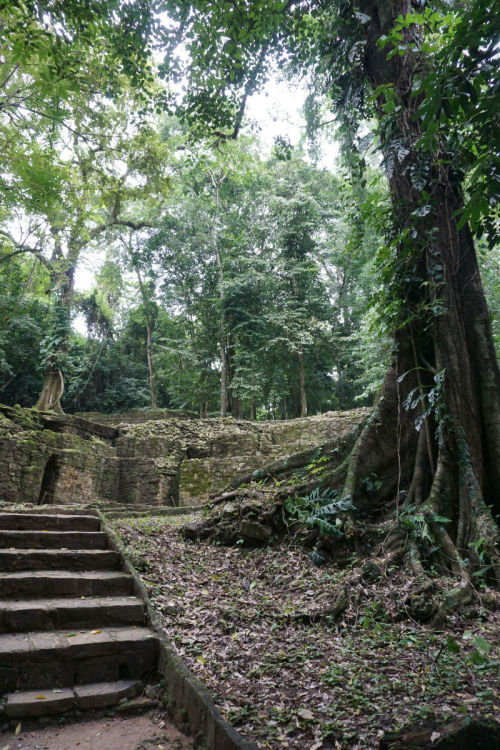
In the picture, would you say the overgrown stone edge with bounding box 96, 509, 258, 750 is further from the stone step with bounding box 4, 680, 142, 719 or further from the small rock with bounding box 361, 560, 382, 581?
the small rock with bounding box 361, 560, 382, 581

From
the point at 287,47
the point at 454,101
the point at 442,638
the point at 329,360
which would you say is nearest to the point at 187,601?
the point at 442,638

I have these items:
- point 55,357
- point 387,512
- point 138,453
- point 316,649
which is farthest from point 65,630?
point 55,357

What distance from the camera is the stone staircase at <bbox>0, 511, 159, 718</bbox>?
288cm

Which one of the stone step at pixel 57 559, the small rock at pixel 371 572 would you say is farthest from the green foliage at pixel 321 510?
the stone step at pixel 57 559

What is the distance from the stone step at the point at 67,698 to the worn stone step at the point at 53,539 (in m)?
1.81

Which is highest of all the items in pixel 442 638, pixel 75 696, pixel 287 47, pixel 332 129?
pixel 332 129

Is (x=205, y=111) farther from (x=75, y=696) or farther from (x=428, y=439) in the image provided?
(x=75, y=696)

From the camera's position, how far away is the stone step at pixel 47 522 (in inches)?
186

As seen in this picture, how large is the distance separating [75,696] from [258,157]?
2311cm

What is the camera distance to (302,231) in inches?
768

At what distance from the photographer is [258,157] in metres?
22.0

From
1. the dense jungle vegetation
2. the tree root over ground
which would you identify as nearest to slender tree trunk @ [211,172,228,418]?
the dense jungle vegetation

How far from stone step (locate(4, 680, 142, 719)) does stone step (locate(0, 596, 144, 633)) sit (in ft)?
1.68

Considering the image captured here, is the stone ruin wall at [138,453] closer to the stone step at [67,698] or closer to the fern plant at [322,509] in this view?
the fern plant at [322,509]
